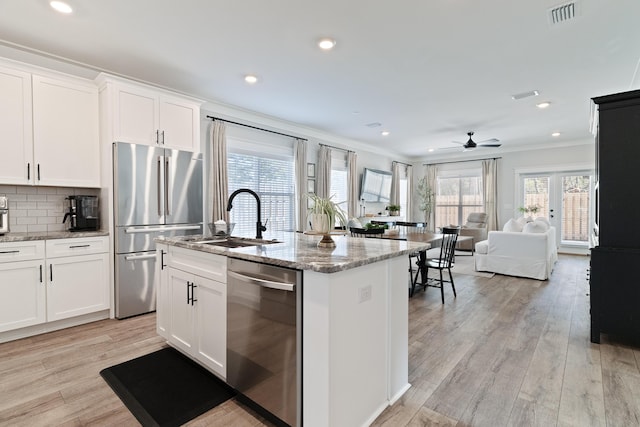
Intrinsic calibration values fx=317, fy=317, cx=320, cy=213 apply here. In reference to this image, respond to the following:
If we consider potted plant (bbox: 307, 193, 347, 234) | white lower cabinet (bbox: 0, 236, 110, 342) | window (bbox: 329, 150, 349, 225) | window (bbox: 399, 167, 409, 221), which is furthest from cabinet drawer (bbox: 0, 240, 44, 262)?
window (bbox: 399, 167, 409, 221)

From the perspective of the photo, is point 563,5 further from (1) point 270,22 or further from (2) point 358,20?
Result: (1) point 270,22

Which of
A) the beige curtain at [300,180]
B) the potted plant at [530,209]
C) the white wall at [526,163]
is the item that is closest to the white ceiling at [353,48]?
the beige curtain at [300,180]

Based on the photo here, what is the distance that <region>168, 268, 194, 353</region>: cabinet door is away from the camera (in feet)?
7.84

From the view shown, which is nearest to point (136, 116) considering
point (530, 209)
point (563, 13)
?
point (563, 13)

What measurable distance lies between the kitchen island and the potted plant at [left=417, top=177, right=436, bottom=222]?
817 centimetres

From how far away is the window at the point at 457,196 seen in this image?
30.2 feet

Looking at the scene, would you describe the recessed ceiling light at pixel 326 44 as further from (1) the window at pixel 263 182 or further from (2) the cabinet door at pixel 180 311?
(1) the window at pixel 263 182

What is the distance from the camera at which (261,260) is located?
1744 millimetres

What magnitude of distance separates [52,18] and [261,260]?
273 cm

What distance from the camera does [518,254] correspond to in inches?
209

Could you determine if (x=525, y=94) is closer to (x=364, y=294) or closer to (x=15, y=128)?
(x=364, y=294)

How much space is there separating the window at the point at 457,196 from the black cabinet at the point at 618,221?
658 cm

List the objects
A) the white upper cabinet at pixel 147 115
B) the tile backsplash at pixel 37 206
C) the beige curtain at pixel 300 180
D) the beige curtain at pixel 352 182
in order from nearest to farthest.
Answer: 1. the tile backsplash at pixel 37 206
2. the white upper cabinet at pixel 147 115
3. the beige curtain at pixel 300 180
4. the beige curtain at pixel 352 182

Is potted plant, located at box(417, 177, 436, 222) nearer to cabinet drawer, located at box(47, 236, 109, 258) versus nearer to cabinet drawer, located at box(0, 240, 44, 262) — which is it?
cabinet drawer, located at box(47, 236, 109, 258)
